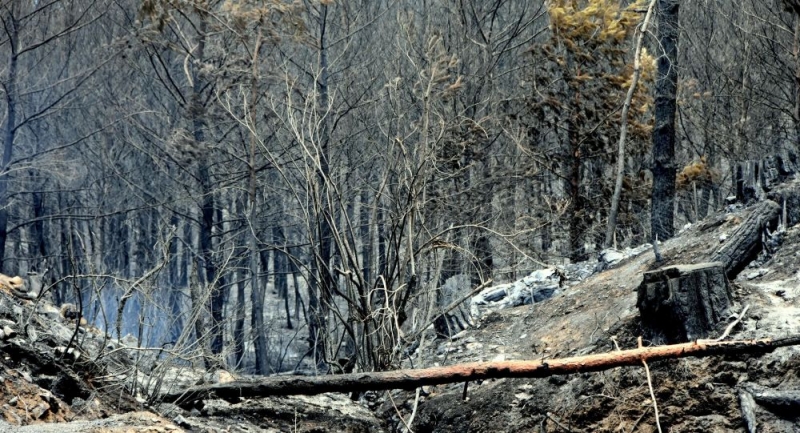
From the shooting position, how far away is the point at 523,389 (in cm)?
624

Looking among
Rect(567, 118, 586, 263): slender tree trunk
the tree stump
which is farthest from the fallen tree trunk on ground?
Rect(567, 118, 586, 263): slender tree trunk

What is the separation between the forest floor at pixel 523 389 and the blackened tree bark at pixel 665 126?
3.79m

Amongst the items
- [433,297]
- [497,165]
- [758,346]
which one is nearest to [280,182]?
[497,165]

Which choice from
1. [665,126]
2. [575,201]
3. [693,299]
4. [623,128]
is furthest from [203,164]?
[693,299]

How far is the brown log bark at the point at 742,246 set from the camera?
20.9 ft

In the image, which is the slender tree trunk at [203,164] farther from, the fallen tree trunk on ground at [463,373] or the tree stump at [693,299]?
the tree stump at [693,299]

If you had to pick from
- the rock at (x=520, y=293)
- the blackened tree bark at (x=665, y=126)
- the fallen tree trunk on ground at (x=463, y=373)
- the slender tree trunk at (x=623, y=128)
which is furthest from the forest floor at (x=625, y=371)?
the slender tree trunk at (x=623, y=128)

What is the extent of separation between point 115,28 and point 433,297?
57.8 ft

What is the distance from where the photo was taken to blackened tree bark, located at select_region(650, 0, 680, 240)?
11297 mm

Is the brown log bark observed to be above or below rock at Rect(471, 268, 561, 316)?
above

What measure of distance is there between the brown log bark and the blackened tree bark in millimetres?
4503

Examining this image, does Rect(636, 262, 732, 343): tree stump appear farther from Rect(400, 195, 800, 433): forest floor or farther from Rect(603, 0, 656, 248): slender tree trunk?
Rect(603, 0, 656, 248): slender tree trunk

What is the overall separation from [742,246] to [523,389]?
7.16 feet

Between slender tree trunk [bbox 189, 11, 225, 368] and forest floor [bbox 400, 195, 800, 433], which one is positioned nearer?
forest floor [bbox 400, 195, 800, 433]
